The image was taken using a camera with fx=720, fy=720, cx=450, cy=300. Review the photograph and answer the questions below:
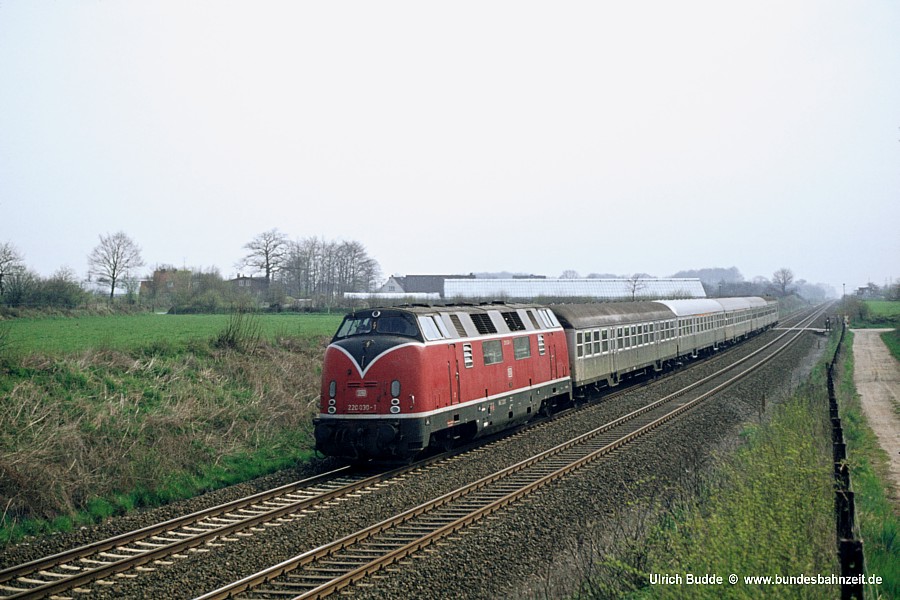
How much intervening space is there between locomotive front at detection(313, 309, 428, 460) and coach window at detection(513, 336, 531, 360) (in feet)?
15.8

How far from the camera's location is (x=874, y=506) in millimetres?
11750

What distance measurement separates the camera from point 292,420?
19984mm

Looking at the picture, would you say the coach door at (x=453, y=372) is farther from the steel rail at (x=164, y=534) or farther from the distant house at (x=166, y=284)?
the distant house at (x=166, y=284)

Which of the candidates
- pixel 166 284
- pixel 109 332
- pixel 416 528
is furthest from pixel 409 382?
pixel 166 284

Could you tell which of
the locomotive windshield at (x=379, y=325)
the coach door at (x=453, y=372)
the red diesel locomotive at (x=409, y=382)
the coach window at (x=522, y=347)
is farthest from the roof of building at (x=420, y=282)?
the locomotive windshield at (x=379, y=325)

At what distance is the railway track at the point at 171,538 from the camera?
909 centimetres

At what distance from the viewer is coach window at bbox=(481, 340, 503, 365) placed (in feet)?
58.6

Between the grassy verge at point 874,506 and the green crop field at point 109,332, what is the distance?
1788cm

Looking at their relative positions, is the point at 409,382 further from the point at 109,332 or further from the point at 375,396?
the point at 109,332

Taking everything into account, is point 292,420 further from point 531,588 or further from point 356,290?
point 356,290

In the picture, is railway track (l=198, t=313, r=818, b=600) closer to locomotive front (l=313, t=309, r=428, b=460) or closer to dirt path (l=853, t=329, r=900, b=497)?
locomotive front (l=313, t=309, r=428, b=460)

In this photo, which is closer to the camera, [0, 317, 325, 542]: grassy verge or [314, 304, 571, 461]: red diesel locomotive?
[0, 317, 325, 542]: grassy verge

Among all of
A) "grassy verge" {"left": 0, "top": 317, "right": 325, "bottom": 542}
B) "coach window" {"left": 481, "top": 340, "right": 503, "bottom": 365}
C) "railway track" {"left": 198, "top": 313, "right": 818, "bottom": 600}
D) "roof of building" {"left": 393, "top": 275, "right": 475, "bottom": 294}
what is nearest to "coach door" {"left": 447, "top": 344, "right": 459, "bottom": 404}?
"coach window" {"left": 481, "top": 340, "right": 503, "bottom": 365}

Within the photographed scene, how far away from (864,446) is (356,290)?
68.7 metres
